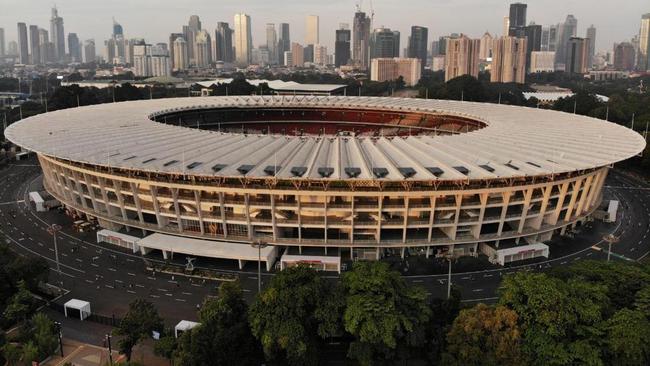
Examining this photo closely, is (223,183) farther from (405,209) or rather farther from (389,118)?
(389,118)

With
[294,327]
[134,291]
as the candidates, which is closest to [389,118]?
[134,291]

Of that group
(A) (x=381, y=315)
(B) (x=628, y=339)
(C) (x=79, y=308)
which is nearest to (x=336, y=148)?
(A) (x=381, y=315)

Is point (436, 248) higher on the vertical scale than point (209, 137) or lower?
lower

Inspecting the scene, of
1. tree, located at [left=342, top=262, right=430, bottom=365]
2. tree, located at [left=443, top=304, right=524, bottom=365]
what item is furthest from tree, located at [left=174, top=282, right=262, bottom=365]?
tree, located at [left=443, top=304, right=524, bottom=365]

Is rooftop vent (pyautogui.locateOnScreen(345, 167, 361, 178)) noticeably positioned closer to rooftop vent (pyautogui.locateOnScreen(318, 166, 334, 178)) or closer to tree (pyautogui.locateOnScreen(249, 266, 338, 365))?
rooftop vent (pyautogui.locateOnScreen(318, 166, 334, 178))

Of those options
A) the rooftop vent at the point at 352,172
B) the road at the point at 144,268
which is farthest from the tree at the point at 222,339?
the rooftop vent at the point at 352,172

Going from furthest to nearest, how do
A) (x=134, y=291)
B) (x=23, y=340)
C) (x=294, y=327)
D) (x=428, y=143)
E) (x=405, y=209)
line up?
(x=428, y=143), (x=405, y=209), (x=134, y=291), (x=23, y=340), (x=294, y=327)

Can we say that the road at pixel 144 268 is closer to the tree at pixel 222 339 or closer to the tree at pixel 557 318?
the tree at pixel 222 339

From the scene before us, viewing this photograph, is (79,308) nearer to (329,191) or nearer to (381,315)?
(329,191)
